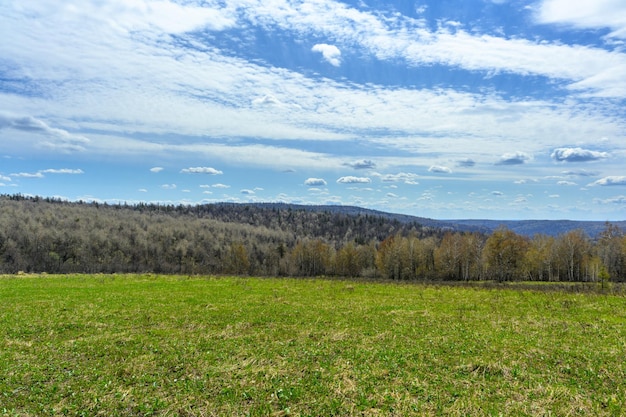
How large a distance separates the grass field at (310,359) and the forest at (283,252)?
218 ft

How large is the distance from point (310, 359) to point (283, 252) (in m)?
130

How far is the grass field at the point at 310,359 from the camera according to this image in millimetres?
11297

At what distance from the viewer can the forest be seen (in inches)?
3789

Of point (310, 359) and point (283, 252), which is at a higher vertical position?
point (310, 359)

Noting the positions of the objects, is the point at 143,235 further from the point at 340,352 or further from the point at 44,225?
the point at 340,352

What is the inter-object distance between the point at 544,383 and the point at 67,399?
597 inches

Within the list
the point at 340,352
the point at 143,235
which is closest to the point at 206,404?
the point at 340,352

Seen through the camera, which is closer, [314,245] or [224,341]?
[224,341]

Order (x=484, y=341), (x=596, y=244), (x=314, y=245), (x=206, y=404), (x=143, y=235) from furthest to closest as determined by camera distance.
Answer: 1. (x=143, y=235)
2. (x=314, y=245)
3. (x=596, y=244)
4. (x=484, y=341)
5. (x=206, y=404)

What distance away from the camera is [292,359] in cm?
1520

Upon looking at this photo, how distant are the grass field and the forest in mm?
66588

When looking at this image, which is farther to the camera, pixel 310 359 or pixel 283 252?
pixel 283 252

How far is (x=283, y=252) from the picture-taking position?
472ft

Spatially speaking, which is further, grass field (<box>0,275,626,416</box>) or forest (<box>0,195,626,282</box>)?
forest (<box>0,195,626,282</box>)
